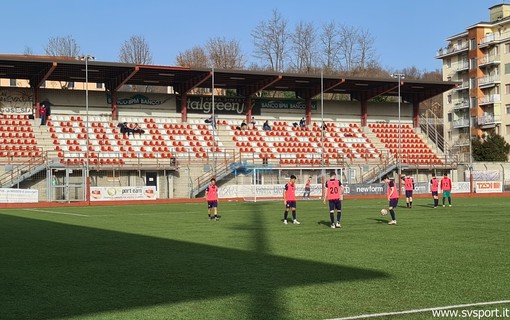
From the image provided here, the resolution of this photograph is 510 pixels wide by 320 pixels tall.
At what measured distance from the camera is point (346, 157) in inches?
2552

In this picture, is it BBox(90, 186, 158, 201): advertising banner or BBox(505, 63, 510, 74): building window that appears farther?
BBox(505, 63, 510, 74): building window

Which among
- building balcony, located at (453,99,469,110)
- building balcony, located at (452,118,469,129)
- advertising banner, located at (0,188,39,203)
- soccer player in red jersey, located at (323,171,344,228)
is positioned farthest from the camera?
building balcony, located at (453,99,469,110)

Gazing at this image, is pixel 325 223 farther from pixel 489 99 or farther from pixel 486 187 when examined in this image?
pixel 489 99

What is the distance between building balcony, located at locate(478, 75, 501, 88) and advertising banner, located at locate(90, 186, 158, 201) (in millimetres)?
57164

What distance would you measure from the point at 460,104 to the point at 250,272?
91.8m

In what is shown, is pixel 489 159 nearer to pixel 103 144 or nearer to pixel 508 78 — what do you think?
pixel 508 78

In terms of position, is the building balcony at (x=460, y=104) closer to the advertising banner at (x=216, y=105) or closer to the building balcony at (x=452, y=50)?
the building balcony at (x=452, y=50)

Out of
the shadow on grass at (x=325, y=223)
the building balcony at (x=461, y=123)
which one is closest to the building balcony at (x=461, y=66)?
the building balcony at (x=461, y=123)

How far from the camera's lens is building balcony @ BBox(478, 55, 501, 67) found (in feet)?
303

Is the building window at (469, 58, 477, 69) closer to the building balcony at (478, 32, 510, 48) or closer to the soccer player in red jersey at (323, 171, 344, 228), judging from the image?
the building balcony at (478, 32, 510, 48)

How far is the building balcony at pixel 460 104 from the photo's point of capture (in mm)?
98344

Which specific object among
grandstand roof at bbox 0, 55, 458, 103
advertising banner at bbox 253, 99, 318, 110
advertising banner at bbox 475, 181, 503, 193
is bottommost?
advertising banner at bbox 475, 181, 503, 193

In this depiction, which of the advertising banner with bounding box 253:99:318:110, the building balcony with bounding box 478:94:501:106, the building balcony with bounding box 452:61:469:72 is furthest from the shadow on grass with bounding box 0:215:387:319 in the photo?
the building balcony with bounding box 452:61:469:72

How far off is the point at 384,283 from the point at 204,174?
155ft
